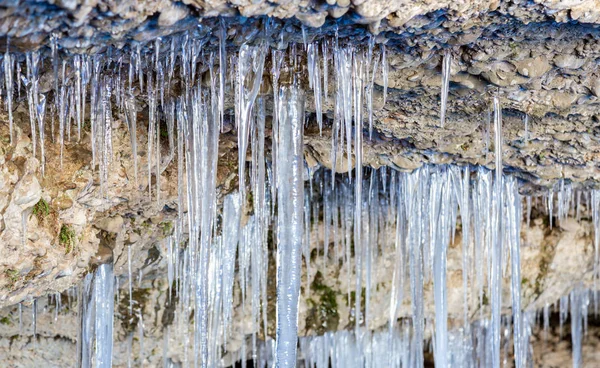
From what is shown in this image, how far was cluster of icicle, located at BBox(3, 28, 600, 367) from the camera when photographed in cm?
355

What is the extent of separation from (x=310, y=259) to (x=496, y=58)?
347 cm

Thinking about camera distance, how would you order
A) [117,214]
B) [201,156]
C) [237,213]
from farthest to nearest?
[237,213] → [117,214] → [201,156]

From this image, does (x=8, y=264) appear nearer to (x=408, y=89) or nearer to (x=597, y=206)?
(x=408, y=89)

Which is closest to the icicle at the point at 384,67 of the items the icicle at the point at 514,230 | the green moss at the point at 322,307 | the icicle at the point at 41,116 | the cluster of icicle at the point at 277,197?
the cluster of icicle at the point at 277,197

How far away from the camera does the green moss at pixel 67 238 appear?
14.0 ft

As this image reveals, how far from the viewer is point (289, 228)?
4195mm

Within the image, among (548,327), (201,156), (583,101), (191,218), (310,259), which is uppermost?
(583,101)

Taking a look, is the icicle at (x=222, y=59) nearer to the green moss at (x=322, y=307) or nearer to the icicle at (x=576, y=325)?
the green moss at (x=322, y=307)

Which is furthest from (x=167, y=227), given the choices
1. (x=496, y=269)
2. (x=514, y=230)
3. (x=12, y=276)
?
(x=514, y=230)

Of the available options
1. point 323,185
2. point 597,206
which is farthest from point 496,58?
point 597,206

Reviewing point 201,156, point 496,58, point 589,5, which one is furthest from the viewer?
point 201,156

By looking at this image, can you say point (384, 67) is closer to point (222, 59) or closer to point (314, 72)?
point (314, 72)

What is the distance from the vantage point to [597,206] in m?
6.28

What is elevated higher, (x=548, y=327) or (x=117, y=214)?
(x=117, y=214)
